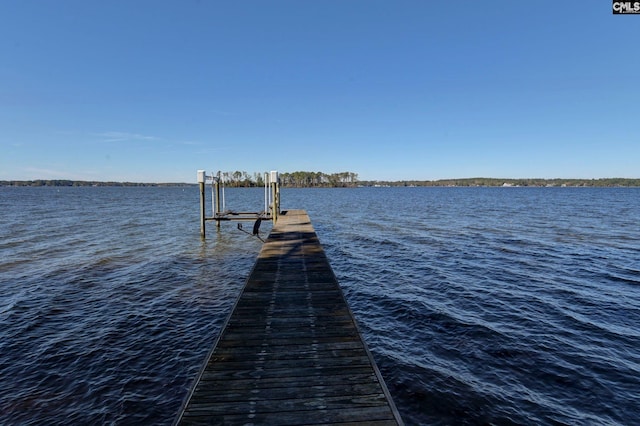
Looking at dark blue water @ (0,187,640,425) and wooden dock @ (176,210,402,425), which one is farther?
dark blue water @ (0,187,640,425)

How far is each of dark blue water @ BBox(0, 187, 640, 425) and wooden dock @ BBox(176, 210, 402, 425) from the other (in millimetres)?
1781

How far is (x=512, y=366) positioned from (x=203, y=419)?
7028 mm

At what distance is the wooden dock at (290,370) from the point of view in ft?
13.3

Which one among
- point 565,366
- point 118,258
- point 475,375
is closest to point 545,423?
point 475,375

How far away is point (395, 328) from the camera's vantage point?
9.56 meters

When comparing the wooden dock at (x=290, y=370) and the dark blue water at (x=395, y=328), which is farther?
the dark blue water at (x=395, y=328)

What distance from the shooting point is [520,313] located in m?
10.5

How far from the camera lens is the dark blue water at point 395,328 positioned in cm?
637

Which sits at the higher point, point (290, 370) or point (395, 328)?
point (290, 370)

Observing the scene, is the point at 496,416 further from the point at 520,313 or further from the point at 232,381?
the point at 520,313

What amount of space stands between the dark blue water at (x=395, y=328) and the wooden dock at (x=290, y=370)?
1781 mm

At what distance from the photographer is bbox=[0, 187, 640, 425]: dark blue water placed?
20.9 ft

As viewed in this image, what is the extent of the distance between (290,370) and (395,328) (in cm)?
534

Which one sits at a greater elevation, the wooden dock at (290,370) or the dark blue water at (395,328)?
the wooden dock at (290,370)
